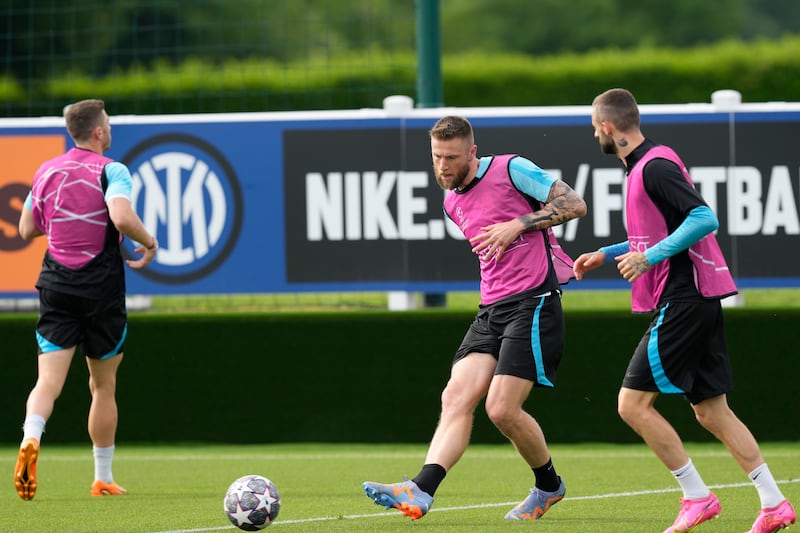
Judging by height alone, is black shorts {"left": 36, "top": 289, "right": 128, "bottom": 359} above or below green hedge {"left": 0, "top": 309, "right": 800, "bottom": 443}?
above

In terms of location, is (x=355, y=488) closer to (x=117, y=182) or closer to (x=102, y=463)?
(x=102, y=463)

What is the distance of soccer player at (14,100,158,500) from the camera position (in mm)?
8047

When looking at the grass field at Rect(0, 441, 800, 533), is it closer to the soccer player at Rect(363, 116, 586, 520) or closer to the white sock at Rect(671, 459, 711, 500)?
the white sock at Rect(671, 459, 711, 500)

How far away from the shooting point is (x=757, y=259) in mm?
10953

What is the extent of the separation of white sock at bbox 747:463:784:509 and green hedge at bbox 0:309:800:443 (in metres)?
4.40

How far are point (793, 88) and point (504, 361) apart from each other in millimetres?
19969

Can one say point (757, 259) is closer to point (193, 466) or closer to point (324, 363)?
point (324, 363)

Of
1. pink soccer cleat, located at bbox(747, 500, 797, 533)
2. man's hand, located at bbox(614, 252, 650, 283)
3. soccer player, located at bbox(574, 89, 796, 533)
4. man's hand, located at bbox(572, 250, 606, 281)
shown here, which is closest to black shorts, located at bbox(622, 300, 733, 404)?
soccer player, located at bbox(574, 89, 796, 533)

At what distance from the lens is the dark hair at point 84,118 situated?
26.5 feet

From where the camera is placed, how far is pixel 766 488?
611cm

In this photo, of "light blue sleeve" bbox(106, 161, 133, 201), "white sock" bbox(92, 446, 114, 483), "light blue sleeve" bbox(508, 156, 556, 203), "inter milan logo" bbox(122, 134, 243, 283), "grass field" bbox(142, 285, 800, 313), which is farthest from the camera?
"inter milan logo" bbox(122, 134, 243, 283)

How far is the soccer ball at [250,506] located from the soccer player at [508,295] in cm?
80

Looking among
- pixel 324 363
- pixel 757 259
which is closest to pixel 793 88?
pixel 757 259

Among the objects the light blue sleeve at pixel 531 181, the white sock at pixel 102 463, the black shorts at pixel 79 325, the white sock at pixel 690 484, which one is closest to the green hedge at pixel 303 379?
the white sock at pixel 102 463
